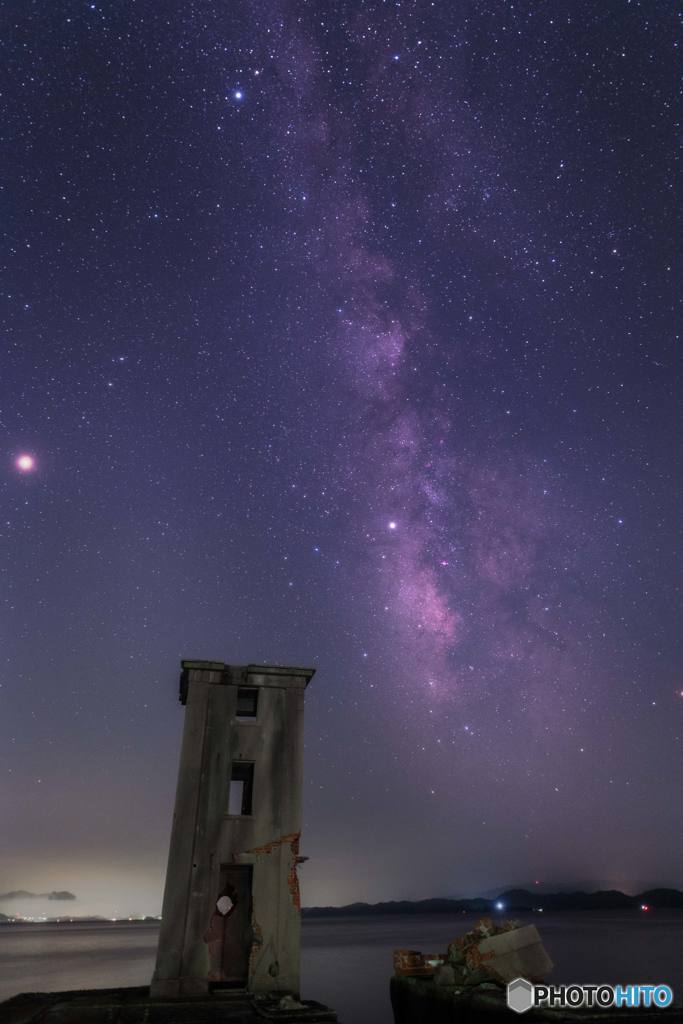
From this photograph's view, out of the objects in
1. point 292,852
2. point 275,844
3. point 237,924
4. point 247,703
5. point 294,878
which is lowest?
point 237,924

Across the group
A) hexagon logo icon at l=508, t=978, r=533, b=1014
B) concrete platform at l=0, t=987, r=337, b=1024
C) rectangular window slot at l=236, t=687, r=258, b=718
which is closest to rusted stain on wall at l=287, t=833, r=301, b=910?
concrete platform at l=0, t=987, r=337, b=1024

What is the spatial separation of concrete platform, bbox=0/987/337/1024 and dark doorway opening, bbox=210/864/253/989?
1.60m

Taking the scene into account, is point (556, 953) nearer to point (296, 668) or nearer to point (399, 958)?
point (399, 958)

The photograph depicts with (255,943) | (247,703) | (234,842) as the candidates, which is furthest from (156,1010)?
(247,703)

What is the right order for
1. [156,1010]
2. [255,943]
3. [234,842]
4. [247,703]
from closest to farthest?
[156,1010] < [255,943] < [234,842] < [247,703]

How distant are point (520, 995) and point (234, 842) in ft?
31.0

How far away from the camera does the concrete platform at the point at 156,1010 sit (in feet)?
50.6

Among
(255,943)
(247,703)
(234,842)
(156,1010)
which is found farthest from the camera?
(247,703)

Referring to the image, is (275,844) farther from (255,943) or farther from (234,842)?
(255,943)

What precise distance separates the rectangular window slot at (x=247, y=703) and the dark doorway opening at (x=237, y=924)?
5125mm

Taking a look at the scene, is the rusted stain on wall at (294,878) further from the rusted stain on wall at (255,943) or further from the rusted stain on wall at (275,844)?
the rusted stain on wall at (255,943)

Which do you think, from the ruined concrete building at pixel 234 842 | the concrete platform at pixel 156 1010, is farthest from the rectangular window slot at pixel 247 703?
the concrete platform at pixel 156 1010

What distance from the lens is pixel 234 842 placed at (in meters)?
21.4

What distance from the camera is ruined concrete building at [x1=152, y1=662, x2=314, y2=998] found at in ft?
67.1
